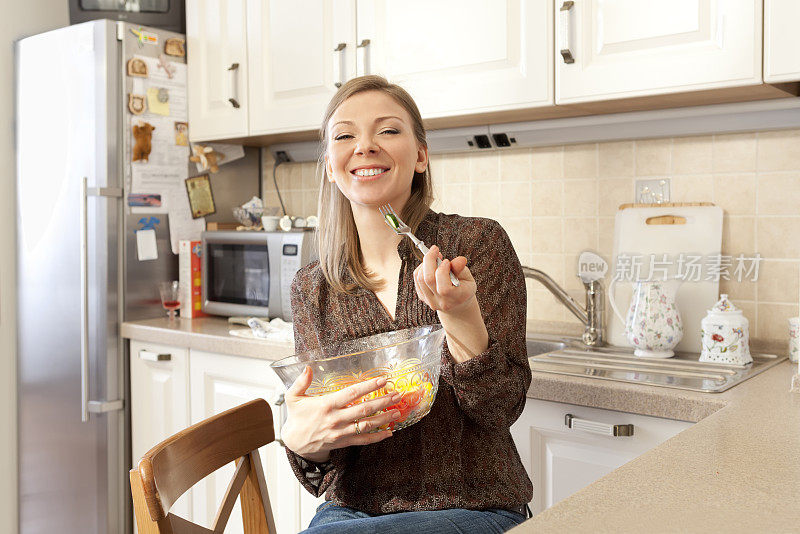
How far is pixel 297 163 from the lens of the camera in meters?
2.81

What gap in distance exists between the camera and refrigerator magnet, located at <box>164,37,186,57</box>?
257 centimetres

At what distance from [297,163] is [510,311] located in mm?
1731

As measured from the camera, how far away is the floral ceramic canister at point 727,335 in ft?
5.61

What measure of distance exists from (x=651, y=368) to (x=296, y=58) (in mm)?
1368

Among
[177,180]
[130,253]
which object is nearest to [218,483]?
[130,253]

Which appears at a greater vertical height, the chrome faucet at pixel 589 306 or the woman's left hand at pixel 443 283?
the woman's left hand at pixel 443 283

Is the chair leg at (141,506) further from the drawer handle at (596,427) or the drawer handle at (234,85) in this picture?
the drawer handle at (234,85)

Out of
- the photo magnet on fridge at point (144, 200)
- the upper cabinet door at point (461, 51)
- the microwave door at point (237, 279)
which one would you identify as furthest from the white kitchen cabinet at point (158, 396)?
the upper cabinet door at point (461, 51)

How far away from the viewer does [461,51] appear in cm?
197

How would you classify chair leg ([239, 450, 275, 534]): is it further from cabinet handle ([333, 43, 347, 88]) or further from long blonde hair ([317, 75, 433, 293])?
cabinet handle ([333, 43, 347, 88])

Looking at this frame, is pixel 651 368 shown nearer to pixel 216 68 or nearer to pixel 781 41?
pixel 781 41

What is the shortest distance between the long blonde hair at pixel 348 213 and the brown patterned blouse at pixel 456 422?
5cm

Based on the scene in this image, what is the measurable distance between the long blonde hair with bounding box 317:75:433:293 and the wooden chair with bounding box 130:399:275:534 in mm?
279

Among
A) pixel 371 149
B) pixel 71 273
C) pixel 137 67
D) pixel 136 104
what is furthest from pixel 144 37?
pixel 371 149
